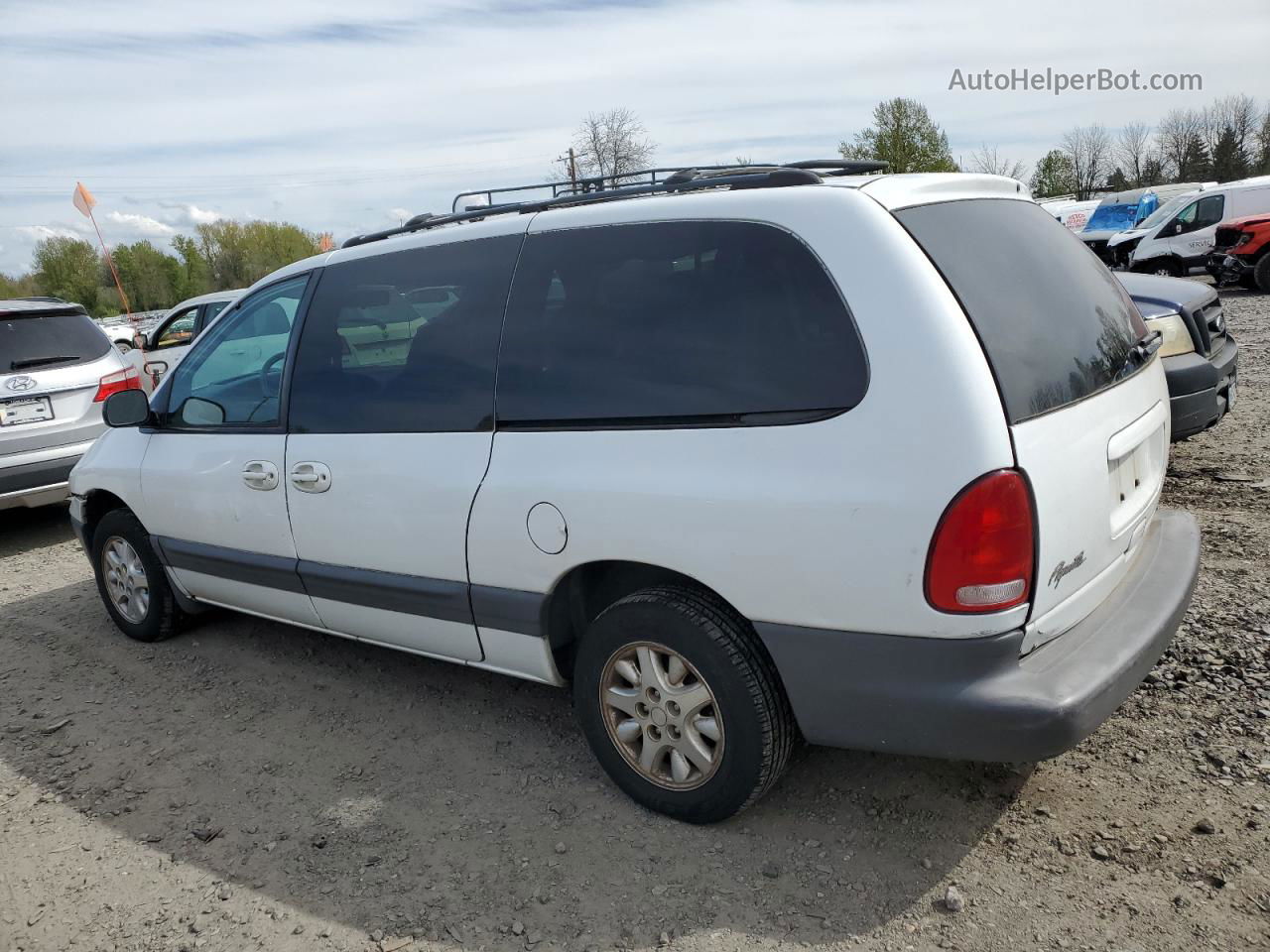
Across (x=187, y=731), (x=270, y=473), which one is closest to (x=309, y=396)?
Answer: (x=270, y=473)

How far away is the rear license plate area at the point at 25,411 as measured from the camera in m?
6.85

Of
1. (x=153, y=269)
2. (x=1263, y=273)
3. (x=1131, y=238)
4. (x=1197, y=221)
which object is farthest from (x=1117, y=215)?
(x=153, y=269)

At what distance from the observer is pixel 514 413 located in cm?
309

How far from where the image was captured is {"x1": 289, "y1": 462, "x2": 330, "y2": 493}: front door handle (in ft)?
11.8

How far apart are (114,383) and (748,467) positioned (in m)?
6.57

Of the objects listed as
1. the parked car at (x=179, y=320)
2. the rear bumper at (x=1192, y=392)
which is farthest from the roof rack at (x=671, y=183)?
the parked car at (x=179, y=320)

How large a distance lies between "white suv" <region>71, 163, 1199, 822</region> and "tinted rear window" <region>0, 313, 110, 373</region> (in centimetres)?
448

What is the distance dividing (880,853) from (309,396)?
101 inches

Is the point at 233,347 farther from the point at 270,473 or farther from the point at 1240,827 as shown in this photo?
the point at 1240,827

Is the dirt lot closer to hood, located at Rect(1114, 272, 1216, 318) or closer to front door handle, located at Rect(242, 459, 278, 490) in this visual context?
front door handle, located at Rect(242, 459, 278, 490)

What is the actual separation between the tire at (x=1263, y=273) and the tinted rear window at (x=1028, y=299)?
52.7ft

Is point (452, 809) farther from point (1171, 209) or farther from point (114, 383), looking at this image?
point (1171, 209)

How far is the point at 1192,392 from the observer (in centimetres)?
543

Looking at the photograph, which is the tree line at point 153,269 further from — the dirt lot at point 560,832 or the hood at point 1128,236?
the dirt lot at point 560,832
